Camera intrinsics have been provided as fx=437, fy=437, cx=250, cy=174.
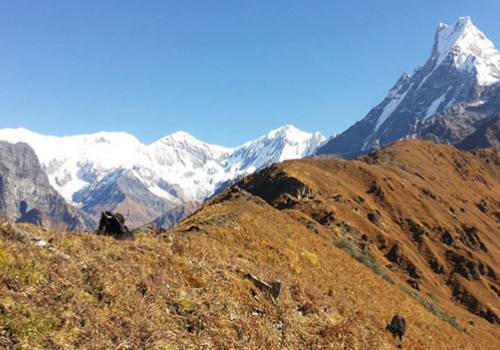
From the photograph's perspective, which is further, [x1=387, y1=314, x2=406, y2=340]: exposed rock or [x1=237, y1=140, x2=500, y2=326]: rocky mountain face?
[x1=237, y1=140, x2=500, y2=326]: rocky mountain face

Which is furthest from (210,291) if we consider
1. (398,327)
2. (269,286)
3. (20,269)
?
(398,327)

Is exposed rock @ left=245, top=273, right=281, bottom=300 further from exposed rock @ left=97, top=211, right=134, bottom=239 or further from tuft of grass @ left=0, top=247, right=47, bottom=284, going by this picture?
tuft of grass @ left=0, top=247, right=47, bottom=284

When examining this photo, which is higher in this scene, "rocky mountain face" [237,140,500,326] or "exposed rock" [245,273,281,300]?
"rocky mountain face" [237,140,500,326]

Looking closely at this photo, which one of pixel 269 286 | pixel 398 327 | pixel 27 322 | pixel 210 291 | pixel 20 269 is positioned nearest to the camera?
pixel 27 322

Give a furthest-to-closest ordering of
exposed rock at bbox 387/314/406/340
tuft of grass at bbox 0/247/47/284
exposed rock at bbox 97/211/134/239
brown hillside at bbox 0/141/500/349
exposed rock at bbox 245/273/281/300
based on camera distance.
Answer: exposed rock at bbox 387/314/406/340, exposed rock at bbox 97/211/134/239, exposed rock at bbox 245/273/281/300, tuft of grass at bbox 0/247/47/284, brown hillside at bbox 0/141/500/349

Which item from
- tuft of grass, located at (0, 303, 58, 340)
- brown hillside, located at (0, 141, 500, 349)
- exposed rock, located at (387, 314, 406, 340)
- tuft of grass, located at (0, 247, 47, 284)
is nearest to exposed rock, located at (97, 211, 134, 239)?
brown hillside, located at (0, 141, 500, 349)

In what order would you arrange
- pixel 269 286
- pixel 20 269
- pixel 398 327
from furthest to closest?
pixel 398 327
pixel 269 286
pixel 20 269

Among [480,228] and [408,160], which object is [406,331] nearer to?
[480,228]

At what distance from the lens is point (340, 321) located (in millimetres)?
16844

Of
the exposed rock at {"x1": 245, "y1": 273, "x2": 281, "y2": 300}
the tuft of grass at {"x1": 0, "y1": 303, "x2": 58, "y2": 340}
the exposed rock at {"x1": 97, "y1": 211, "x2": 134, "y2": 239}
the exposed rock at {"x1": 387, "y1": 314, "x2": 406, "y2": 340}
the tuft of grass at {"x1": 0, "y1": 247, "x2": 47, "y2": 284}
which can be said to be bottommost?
the tuft of grass at {"x1": 0, "y1": 303, "x2": 58, "y2": 340}

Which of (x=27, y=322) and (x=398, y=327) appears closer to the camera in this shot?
(x=27, y=322)

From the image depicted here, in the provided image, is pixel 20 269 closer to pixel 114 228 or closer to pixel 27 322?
pixel 27 322

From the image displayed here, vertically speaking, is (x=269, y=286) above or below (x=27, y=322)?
above

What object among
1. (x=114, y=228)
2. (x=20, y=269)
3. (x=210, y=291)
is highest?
(x=114, y=228)
